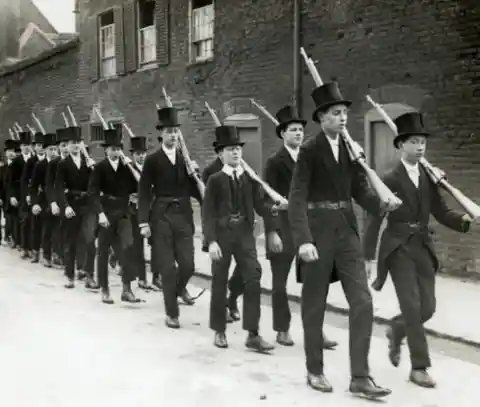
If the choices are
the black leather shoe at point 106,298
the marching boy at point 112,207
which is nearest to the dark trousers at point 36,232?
the marching boy at point 112,207

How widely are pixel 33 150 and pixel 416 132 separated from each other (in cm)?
1032

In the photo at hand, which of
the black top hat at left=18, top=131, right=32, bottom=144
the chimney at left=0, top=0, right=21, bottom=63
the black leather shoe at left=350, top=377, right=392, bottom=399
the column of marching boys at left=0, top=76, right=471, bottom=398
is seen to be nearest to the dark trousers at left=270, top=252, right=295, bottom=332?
the column of marching boys at left=0, top=76, right=471, bottom=398

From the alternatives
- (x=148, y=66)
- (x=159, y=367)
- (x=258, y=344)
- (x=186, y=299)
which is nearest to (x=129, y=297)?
(x=186, y=299)

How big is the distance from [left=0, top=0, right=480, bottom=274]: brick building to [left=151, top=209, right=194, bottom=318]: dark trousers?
4.62m

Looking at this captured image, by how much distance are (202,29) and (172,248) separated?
33.4ft

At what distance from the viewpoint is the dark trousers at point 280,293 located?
7.69 m

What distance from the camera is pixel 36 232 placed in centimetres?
1419

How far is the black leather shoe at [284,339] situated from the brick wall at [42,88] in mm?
18760

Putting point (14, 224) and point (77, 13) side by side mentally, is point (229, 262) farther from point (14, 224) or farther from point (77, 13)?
point (77, 13)

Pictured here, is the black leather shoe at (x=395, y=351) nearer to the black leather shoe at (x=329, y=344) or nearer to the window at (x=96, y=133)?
the black leather shoe at (x=329, y=344)

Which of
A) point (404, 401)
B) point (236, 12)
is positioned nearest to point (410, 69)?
point (236, 12)

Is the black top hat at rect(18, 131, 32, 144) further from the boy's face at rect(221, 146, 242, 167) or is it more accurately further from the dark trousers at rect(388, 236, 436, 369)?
the dark trousers at rect(388, 236, 436, 369)

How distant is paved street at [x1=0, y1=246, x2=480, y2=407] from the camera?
590 cm

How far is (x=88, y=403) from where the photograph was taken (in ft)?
19.0
